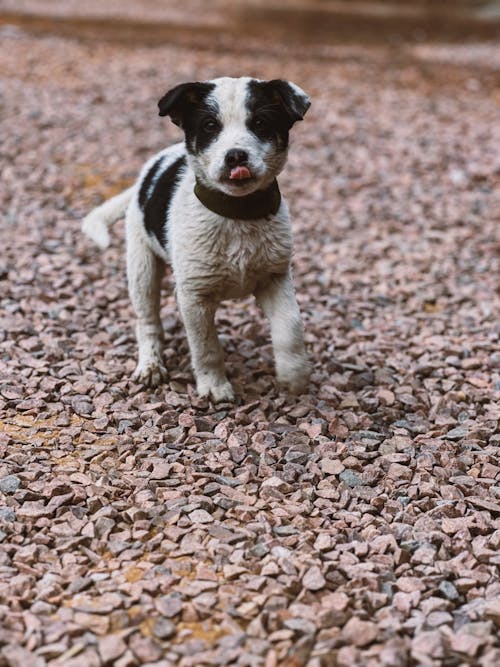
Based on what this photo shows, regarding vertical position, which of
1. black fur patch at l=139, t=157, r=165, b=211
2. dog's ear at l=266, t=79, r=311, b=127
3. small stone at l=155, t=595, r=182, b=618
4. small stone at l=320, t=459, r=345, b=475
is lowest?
small stone at l=155, t=595, r=182, b=618

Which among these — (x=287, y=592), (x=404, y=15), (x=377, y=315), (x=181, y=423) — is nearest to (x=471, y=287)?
(x=377, y=315)

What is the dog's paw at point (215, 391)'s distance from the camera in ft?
13.9

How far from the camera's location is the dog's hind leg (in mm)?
4504

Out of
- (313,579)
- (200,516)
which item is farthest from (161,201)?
(313,579)

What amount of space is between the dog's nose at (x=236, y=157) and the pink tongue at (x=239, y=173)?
0.08ft

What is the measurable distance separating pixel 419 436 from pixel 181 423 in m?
1.15

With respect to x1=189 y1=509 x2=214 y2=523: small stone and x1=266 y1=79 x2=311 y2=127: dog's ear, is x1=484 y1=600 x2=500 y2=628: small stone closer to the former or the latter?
x1=189 y1=509 x2=214 y2=523: small stone

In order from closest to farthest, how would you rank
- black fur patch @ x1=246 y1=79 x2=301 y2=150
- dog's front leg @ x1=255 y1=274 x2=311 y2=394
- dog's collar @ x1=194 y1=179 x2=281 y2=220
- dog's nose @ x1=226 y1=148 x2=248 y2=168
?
dog's nose @ x1=226 y1=148 x2=248 y2=168, black fur patch @ x1=246 y1=79 x2=301 y2=150, dog's collar @ x1=194 y1=179 x2=281 y2=220, dog's front leg @ x1=255 y1=274 x2=311 y2=394

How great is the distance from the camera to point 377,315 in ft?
18.1

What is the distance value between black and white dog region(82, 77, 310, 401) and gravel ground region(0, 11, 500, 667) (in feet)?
0.82

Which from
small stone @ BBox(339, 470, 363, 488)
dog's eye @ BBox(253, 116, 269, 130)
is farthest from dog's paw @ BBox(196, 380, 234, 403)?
dog's eye @ BBox(253, 116, 269, 130)

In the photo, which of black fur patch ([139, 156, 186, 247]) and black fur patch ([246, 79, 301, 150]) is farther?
black fur patch ([139, 156, 186, 247])

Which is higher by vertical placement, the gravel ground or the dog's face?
the dog's face

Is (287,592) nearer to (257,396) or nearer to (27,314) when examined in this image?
(257,396)
